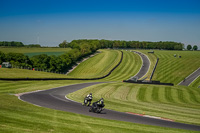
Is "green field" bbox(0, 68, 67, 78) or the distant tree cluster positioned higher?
the distant tree cluster

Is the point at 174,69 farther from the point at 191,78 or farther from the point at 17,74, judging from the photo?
the point at 17,74

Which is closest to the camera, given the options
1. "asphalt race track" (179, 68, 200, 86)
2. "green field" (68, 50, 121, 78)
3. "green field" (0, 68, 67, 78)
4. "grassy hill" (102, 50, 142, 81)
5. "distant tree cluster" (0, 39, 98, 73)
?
"green field" (0, 68, 67, 78)

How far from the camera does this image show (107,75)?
114 m

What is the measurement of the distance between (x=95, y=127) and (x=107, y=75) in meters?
97.0

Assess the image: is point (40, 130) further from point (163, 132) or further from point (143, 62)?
point (143, 62)

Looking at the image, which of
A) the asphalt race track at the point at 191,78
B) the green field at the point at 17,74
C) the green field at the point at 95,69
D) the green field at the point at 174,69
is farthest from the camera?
the green field at the point at 95,69

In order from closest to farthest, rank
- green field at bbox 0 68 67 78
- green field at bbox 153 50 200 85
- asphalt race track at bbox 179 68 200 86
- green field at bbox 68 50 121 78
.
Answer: green field at bbox 0 68 67 78, asphalt race track at bbox 179 68 200 86, green field at bbox 153 50 200 85, green field at bbox 68 50 121 78

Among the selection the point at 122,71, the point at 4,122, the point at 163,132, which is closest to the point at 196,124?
the point at 163,132

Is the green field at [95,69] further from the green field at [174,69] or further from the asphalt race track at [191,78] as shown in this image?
the asphalt race track at [191,78]

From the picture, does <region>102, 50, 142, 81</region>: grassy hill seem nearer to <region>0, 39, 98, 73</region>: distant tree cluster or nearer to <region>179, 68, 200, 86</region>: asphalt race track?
<region>179, 68, 200, 86</region>: asphalt race track

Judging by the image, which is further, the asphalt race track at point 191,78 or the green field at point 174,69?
the green field at point 174,69

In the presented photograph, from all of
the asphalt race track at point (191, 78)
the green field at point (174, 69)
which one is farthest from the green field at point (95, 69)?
the asphalt race track at point (191, 78)

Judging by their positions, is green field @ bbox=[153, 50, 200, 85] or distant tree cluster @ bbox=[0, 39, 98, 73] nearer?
green field @ bbox=[153, 50, 200, 85]

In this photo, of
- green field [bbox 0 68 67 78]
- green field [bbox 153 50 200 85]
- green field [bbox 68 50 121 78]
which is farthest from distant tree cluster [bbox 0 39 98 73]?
green field [bbox 153 50 200 85]
